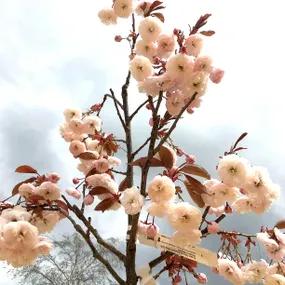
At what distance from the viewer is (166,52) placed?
1830 millimetres

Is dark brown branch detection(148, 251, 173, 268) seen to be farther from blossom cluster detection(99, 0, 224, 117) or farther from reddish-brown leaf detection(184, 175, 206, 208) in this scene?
blossom cluster detection(99, 0, 224, 117)

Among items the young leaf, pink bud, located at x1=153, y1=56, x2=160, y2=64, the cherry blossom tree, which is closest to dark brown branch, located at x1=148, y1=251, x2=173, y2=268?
the cherry blossom tree

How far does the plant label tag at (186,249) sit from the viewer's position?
1.43m

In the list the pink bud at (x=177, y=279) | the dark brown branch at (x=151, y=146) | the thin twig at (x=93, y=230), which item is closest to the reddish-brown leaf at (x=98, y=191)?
the thin twig at (x=93, y=230)

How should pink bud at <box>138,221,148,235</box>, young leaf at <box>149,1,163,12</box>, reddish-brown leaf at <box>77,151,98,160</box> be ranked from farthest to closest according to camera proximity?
young leaf at <box>149,1,163,12</box> < reddish-brown leaf at <box>77,151,98,160</box> < pink bud at <box>138,221,148,235</box>

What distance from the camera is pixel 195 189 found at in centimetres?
159

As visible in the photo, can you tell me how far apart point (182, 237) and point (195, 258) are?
8 cm

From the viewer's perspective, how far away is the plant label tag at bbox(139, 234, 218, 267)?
4.69ft

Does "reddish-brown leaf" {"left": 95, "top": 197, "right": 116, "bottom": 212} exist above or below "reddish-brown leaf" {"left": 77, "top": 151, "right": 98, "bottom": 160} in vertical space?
below

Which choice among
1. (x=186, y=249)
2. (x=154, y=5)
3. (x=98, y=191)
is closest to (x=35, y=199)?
(x=98, y=191)

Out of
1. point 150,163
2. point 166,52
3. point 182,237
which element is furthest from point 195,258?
point 166,52

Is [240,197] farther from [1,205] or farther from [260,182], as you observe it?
[1,205]

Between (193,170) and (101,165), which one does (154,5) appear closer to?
(101,165)

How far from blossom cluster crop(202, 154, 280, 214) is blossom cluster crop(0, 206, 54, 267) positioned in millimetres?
582
